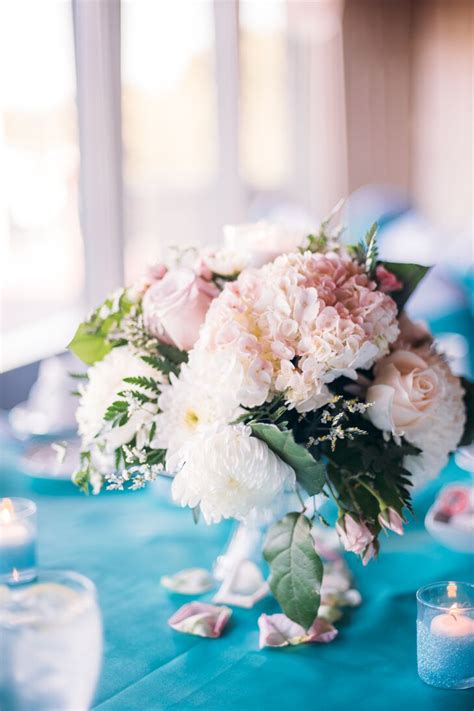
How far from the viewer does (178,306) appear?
40.9 inches

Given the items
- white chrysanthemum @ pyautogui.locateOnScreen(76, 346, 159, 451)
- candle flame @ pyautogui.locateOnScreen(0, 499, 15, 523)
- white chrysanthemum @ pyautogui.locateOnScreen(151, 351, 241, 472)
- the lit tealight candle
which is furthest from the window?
the lit tealight candle

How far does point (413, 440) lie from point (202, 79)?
2.74m

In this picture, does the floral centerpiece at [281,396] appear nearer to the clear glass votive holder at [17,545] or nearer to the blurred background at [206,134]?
the clear glass votive holder at [17,545]

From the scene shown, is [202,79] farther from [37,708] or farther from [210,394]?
[37,708]

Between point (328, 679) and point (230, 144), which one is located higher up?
point (230, 144)

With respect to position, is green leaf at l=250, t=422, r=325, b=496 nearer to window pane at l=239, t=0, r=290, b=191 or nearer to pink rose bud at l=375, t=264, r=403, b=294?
pink rose bud at l=375, t=264, r=403, b=294

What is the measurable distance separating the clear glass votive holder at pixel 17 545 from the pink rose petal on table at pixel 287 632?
30cm

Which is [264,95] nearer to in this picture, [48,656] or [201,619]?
[201,619]

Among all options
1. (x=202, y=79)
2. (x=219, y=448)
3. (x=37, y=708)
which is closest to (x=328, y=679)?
(x=219, y=448)

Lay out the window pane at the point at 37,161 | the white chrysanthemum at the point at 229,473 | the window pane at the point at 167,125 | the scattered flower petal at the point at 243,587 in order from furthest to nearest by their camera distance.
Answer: the window pane at the point at 167,125 < the window pane at the point at 37,161 < the scattered flower petal at the point at 243,587 < the white chrysanthemum at the point at 229,473

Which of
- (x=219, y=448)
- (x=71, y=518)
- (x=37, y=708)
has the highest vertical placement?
(x=219, y=448)

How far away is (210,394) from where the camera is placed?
967mm

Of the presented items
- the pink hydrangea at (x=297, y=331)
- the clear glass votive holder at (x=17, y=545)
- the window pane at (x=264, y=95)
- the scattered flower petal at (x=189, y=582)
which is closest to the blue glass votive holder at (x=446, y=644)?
the pink hydrangea at (x=297, y=331)

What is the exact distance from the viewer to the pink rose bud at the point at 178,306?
1041 millimetres
